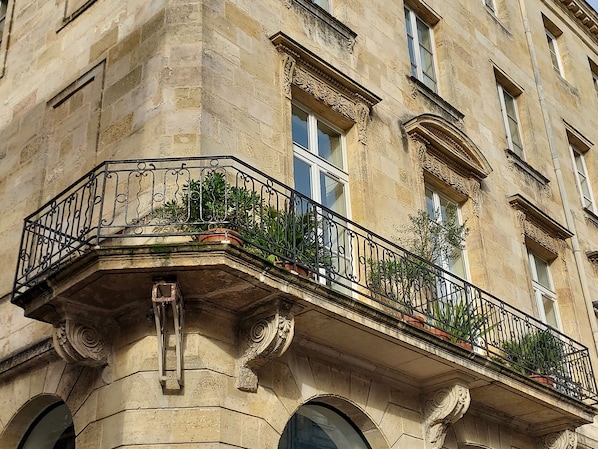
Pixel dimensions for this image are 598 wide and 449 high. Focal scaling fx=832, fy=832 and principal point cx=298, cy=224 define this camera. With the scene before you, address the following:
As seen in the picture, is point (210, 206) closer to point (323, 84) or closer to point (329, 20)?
point (323, 84)

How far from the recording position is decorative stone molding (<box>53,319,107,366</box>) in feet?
26.7

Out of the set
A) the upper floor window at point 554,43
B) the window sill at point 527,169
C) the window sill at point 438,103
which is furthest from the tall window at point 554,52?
the window sill at point 438,103

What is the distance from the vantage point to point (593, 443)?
1339cm

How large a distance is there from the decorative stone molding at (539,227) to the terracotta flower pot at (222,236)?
765cm

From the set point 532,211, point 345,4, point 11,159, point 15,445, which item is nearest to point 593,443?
point 532,211

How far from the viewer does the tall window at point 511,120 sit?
15.8 m

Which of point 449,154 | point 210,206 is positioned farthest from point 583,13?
point 210,206

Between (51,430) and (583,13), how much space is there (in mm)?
16847

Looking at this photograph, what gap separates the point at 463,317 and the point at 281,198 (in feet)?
9.37

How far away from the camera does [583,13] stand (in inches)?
819

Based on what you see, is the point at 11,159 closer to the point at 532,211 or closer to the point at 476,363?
the point at 476,363

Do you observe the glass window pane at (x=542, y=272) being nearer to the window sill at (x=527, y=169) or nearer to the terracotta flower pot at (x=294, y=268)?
the window sill at (x=527, y=169)

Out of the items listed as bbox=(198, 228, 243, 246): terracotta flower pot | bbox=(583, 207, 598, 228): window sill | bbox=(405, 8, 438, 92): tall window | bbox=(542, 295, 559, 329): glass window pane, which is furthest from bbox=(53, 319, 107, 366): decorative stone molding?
bbox=(583, 207, 598, 228): window sill

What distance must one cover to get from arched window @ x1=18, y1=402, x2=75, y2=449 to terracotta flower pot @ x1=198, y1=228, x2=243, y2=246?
114 inches
